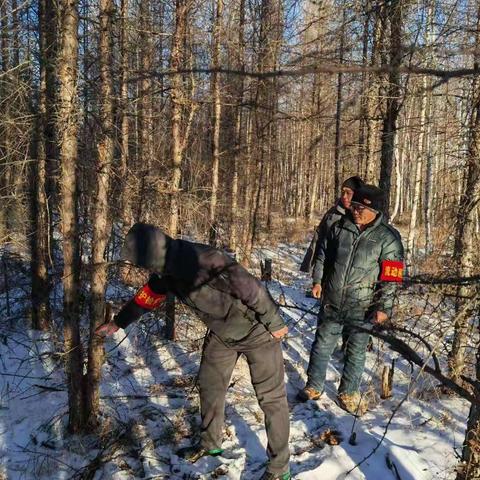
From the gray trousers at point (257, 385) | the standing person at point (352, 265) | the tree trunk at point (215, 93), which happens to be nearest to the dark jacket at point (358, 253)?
the standing person at point (352, 265)

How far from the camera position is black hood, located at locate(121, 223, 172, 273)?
9.22 feet

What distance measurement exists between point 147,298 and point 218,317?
542 millimetres

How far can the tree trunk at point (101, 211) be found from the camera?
11.6 feet

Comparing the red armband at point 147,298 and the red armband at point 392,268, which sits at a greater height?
the red armband at point 392,268

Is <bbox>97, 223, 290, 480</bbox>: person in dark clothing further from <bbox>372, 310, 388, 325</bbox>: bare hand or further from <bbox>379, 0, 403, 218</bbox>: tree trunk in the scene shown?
<bbox>379, 0, 403, 218</bbox>: tree trunk

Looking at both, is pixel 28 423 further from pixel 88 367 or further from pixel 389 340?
pixel 389 340

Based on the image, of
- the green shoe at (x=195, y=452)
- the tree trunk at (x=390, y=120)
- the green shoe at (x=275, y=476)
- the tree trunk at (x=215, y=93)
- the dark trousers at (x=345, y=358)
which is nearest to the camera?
the green shoe at (x=275, y=476)

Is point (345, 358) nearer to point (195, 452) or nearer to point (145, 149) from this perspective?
point (195, 452)

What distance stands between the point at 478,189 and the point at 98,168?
11.1ft

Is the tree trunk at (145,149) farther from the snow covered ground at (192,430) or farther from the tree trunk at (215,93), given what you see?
the snow covered ground at (192,430)

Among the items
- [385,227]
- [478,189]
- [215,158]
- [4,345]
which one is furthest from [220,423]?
[215,158]

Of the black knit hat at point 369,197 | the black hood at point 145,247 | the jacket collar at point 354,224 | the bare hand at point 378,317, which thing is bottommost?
the bare hand at point 378,317

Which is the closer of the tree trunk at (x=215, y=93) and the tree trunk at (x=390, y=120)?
the tree trunk at (x=390, y=120)

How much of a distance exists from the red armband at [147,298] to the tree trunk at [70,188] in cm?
66
